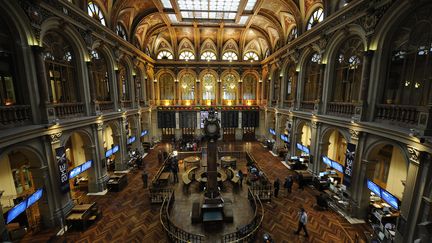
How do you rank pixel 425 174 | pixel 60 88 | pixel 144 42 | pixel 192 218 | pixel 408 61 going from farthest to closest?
pixel 144 42, pixel 60 88, pixel 192 218, pixel 408 61, pixel 425 174

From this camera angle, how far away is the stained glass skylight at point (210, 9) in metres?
14.5

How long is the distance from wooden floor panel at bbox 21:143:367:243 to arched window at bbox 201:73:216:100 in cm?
1458

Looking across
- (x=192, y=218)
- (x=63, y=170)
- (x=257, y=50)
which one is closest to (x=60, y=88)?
(x=63, y=170)

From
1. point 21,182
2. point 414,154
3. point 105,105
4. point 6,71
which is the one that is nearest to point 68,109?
point 6,71

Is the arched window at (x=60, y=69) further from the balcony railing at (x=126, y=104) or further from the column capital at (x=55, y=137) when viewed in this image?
the balcony railing at (x=126, y=104)

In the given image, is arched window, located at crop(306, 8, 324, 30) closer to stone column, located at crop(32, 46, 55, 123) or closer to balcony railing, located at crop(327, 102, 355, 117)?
balcony railing, located at crop(327, 102, 355, 117)

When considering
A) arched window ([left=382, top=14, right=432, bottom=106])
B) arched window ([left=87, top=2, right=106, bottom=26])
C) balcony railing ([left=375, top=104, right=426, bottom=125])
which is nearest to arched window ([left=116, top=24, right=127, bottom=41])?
arched window ([left=87, top=2, right=106, bottom=26])

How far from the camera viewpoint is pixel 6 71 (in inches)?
258

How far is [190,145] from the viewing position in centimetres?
1933

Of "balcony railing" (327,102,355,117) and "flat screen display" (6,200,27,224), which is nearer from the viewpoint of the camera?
"flat screen display" (6,200,27,224)

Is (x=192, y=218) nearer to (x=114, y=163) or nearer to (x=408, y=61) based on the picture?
(x=114, y=163)

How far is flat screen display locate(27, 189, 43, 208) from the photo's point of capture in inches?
271

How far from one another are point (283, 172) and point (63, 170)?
13.5 metres

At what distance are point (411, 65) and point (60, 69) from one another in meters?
15.1
